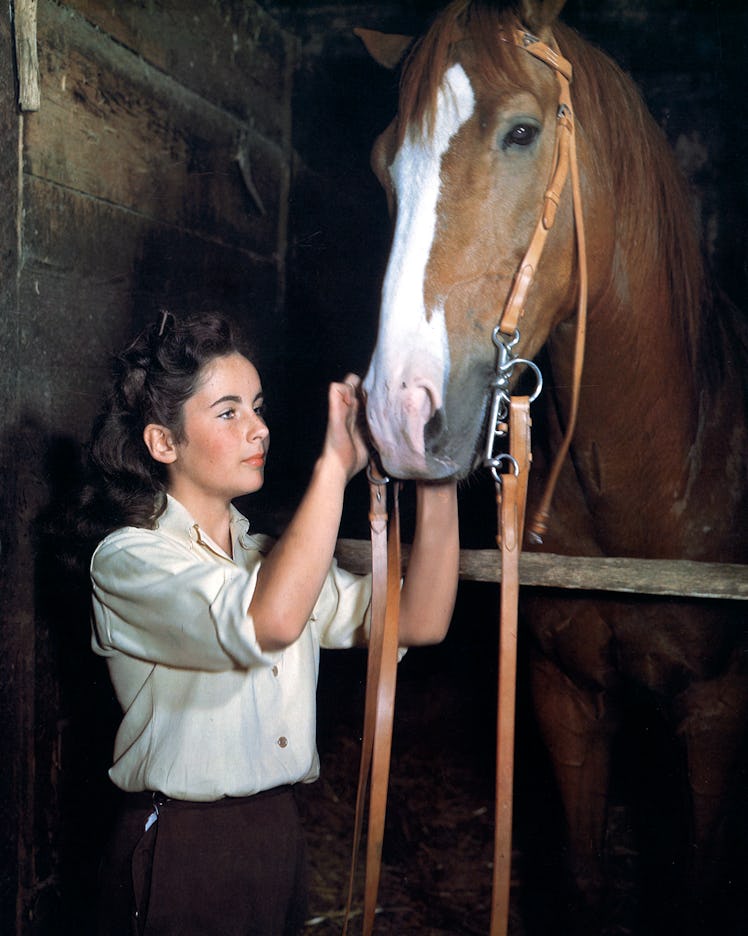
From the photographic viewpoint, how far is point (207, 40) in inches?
97.0

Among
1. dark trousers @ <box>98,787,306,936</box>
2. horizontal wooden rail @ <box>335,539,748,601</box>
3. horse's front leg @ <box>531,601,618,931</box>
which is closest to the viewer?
dark trousers @ <box>98,787,306,936</box>

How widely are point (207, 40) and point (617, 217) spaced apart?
1.51 metres

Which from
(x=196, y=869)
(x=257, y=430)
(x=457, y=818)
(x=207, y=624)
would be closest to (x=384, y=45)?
(x=257, y=430)

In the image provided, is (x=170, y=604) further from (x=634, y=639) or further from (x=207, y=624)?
(x=634, y=639)

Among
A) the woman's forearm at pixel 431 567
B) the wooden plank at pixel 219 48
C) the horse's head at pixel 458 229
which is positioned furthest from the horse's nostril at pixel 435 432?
the wooden plank at pixel 219 48

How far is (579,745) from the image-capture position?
6.58ft

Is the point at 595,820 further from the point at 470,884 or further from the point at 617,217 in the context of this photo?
the point at 617,217

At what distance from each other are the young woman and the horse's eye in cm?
46

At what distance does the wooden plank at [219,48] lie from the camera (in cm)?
208

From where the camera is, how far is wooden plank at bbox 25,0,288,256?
179 cm

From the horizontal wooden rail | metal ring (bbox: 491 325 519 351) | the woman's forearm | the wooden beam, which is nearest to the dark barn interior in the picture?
the wooden beam

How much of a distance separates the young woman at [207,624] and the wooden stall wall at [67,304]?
17.1 inches

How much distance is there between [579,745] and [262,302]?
1.76 metres

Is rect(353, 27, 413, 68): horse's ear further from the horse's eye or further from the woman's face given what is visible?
the woman's face
